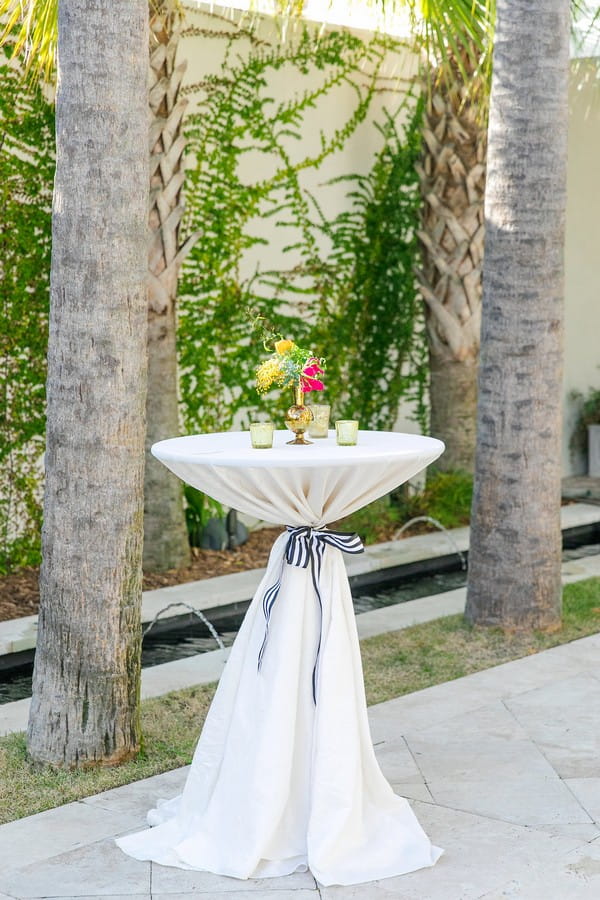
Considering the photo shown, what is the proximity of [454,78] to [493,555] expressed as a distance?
3959 millimetres

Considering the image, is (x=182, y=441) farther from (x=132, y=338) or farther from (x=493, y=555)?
(x=493, y=555)

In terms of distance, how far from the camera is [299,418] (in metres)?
3.86

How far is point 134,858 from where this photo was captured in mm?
3441

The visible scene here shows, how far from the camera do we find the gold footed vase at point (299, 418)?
12.6ft

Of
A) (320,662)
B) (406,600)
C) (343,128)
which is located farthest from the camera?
(343,128)

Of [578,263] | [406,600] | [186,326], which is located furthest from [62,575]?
[578,263]

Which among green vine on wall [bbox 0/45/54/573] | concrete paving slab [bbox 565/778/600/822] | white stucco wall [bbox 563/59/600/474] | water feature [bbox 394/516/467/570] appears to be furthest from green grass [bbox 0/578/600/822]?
white stucco wall [bbox 563/59/600/474]

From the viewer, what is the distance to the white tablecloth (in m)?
3.35

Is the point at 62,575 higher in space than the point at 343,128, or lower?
lower

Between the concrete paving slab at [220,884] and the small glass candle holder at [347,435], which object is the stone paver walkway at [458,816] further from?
the small glass candle holder at [347,435]

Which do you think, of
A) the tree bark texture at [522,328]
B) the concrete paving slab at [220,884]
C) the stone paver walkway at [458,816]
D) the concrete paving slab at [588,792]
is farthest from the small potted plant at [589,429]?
the concrete paving slab at [220,884]

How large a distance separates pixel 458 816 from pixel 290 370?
146 cm

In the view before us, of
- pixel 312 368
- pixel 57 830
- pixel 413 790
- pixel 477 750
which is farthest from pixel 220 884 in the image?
pixel 312 368

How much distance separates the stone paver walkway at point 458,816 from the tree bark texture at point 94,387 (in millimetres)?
419
